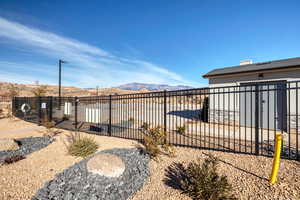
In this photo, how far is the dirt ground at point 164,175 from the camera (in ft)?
8.68

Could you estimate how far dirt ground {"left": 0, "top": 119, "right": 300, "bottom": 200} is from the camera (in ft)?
8.68

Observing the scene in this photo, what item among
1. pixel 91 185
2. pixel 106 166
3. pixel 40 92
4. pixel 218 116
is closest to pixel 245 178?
pixel 106 166

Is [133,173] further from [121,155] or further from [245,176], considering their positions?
[245,176]

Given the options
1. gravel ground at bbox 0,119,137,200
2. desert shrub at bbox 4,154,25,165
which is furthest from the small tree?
desert shrub at bbox 4,154,25,165

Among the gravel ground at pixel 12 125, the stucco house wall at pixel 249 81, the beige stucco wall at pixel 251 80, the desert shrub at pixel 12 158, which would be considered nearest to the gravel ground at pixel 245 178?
the stucco house wall at pixel 249 81

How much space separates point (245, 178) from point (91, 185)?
3.32m

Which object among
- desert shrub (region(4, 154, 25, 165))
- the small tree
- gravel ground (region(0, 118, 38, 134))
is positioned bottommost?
desert shrub (region(4, 154, 25, 165))

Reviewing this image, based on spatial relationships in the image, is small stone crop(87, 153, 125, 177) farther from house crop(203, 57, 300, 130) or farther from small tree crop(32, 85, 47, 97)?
small tree crop(32, 85, 47, 97)

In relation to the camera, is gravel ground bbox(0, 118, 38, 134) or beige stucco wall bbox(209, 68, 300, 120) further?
gravel ground bbox(0, 118, 38, 134)

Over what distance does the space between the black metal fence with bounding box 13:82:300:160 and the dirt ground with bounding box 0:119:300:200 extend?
566mm

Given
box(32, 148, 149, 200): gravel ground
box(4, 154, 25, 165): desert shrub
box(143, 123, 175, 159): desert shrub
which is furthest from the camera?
box(4, 154, 25, 165): desert shrub

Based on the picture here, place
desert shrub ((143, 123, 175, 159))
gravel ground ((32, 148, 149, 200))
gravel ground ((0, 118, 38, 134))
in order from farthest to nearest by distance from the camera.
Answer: gravel ground ((0, 118, 38, 134)) < desert shrub ((143, 123, 175, 159)) < gravel ground ((32, 148, 149, 200))

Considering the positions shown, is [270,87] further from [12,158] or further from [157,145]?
[12,158]

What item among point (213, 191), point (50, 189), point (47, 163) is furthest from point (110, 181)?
point (47, 163)
